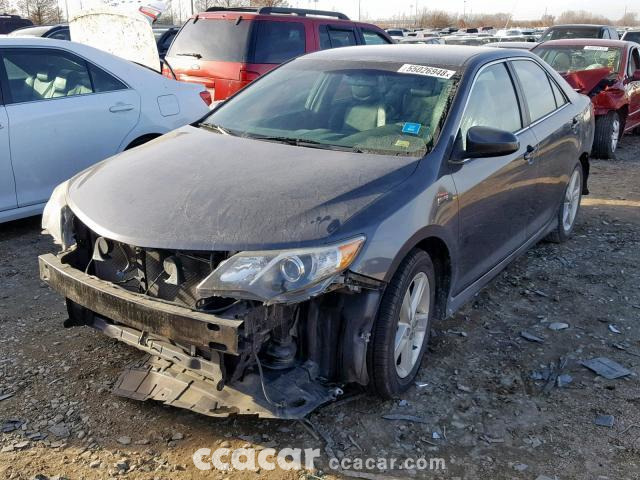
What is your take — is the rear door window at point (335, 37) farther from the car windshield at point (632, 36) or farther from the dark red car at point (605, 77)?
the car windshield at point (632, 36)

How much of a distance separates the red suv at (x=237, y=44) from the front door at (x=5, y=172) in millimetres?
3283

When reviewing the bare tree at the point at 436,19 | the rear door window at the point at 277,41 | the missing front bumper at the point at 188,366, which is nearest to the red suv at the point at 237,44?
the rear door window at the point at 277,41

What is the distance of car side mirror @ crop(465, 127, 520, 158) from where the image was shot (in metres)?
3.44

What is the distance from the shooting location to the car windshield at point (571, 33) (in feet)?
48.5

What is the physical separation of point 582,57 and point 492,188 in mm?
7356

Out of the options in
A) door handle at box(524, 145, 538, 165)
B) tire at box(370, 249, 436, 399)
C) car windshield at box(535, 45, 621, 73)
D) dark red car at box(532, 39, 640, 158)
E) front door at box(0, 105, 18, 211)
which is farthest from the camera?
car windshield at box(535, 45, 621, 73)

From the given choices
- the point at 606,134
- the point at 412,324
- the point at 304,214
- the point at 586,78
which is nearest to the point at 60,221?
the point at 304,214

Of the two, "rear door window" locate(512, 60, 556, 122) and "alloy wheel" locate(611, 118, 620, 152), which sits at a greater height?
"rear door window" locate(512, 60, 556, 122)

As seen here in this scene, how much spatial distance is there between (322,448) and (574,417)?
49.6 inches

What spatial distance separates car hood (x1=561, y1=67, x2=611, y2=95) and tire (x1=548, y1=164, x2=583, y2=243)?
4.10m

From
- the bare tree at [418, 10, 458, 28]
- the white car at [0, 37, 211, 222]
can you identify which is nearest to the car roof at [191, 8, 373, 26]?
the white car at [0, 37, 211, 222]

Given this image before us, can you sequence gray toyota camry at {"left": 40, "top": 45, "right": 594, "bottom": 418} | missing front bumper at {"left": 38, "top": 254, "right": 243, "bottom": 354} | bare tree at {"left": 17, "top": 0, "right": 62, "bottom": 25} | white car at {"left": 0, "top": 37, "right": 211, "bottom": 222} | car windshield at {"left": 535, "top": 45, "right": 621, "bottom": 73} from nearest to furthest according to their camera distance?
missing front bumper at {"left": 38, "top": 254, "right": 243, "bottom": 354}
gray toyota camry at {"left": 40, "top": 45, "right": 594, "bottom": 418}
white car at {"left": 0, "top": 37, "right": 211, "bottom": 222}
car windshield at {"left": 535, "top": 45, "right": 621, "bottom": 73}
bare tree at {"left": 17, "top": 0, "right": 62, "bottom": 25}

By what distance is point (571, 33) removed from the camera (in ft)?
48.9

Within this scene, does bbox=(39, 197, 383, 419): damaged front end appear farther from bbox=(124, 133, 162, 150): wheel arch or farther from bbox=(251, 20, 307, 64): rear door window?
bbox=(251, 20, 307, 64): rear door window
